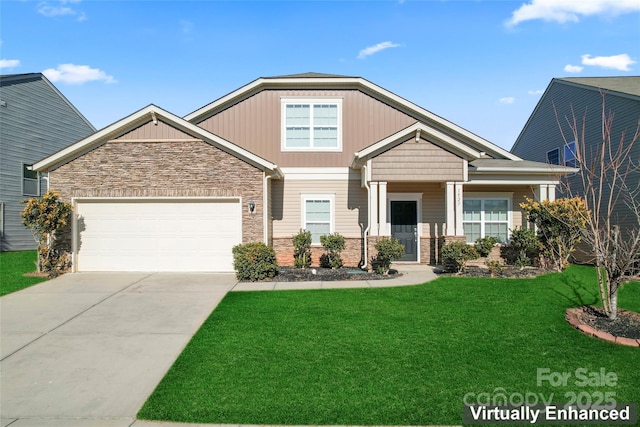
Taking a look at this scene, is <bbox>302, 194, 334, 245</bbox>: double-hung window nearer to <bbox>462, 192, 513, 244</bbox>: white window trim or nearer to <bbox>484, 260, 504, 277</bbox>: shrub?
<bbox>462, 192, 513, 244</bbox>: white window trim

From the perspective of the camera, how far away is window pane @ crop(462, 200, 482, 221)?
1419 centimetres

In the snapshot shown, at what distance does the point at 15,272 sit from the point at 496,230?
15526 mm

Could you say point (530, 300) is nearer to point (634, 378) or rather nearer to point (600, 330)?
point (600, 330)

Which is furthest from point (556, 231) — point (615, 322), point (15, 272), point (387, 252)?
point (15, 272)

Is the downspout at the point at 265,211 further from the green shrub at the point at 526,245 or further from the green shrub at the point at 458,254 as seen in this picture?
the green shrub at the point at 526,245

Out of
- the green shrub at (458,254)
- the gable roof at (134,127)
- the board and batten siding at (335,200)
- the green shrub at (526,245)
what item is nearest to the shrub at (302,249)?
the board and batten siding at (335,200)

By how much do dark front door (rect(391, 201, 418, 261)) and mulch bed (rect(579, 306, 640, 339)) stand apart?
672cm

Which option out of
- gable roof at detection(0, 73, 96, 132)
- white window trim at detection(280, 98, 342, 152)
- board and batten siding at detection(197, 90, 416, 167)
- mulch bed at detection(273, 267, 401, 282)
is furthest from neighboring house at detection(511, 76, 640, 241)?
gable roof at detection(0, 73, 96, 132)

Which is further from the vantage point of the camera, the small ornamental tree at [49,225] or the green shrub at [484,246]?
the green shrub at [484,246]

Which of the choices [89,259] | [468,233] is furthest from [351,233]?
[89,259]

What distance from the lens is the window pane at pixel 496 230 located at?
14.1 m

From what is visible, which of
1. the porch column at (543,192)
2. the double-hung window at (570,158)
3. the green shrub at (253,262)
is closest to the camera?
the green shrub at (253,262)

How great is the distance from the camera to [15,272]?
38.8ft

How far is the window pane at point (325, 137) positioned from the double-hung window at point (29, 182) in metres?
14.3
